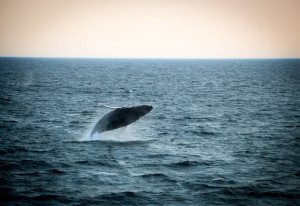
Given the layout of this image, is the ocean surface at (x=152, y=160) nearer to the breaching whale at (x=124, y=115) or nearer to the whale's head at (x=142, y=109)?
the breaching whale at (x=124, y=115)

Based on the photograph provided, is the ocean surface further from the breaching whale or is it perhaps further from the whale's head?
the whale's head

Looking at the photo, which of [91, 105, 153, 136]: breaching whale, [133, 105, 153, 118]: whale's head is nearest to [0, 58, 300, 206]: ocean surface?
[91, 105, 153, 136]: breaching whale

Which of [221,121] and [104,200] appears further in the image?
[221,121]

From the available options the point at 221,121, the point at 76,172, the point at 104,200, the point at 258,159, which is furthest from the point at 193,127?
the point at 104,200

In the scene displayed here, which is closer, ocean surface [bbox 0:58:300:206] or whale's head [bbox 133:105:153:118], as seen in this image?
ocean surface [bbox 0:58:300:206]

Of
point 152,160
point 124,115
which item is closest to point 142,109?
point 124,115

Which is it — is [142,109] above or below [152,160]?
above

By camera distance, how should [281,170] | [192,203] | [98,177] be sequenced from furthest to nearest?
[281,170]
[98,177]
[192,203]

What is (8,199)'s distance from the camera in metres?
15.3

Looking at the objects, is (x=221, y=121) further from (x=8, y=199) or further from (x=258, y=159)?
(x=8, y=199)

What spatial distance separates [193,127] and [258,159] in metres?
11.6

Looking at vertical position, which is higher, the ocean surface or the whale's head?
the whale's head

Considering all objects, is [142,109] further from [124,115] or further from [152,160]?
[152,160]

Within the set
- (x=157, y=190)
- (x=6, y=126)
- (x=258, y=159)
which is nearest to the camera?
(x=157, y=190)
